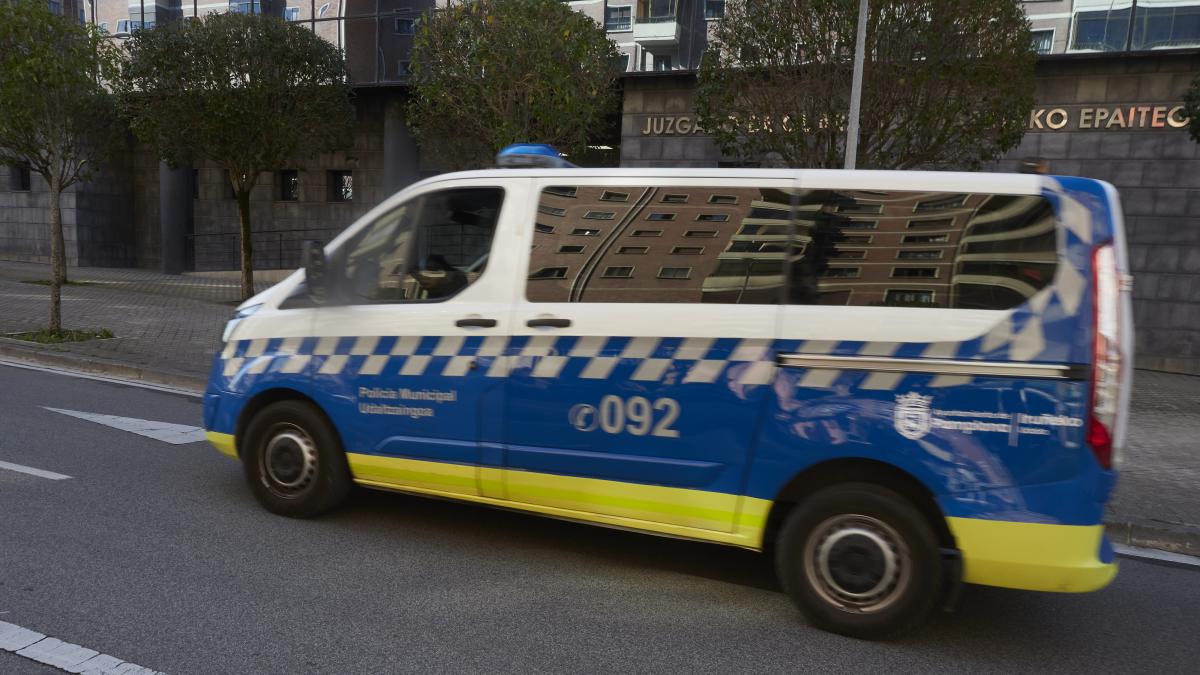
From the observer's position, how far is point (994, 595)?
4344 mm

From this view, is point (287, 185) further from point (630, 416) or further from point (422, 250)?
point (630, 416)

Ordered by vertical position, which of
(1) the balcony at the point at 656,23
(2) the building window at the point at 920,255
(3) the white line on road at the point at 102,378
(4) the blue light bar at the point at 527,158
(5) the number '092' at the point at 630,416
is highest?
(1) the balcony at the point at 656,23

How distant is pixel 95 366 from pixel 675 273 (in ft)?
27.7

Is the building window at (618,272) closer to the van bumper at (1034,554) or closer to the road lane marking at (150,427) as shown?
the van bumper at (1034,554)

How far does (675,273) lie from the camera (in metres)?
3.96

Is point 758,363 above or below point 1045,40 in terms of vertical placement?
below

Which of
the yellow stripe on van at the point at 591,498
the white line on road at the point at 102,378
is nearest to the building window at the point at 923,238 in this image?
the yellow stripe on van at the point at 591,498

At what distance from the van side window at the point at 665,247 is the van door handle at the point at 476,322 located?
23 cm

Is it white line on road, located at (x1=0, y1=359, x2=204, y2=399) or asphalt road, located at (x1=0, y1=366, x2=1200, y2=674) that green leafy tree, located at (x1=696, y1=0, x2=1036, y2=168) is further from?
white line on road, located at (x1=0, y1=359, x2=204, y2=399)

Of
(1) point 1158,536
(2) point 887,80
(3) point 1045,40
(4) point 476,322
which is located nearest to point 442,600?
(4) point 476,322

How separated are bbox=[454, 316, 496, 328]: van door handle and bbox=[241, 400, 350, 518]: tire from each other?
1106mm

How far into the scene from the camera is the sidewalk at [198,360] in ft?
18.6

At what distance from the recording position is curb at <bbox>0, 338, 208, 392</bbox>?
918 cm

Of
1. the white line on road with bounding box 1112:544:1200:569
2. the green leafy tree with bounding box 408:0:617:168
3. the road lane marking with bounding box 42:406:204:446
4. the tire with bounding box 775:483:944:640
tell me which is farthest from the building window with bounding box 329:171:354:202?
the tire with bounding box 775:483:944:640
